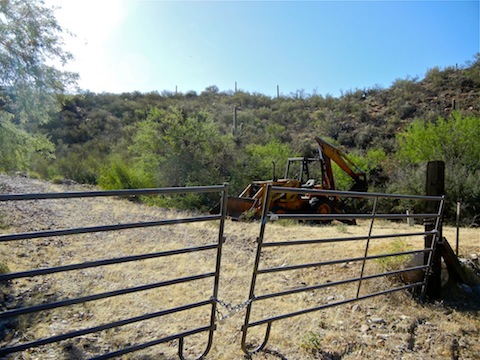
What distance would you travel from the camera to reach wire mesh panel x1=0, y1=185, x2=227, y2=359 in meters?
2.09

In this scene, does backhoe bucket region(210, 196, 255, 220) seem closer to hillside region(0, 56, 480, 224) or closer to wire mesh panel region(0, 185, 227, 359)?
hillside region(0, 56, 480, 224)

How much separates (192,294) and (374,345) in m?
2.25

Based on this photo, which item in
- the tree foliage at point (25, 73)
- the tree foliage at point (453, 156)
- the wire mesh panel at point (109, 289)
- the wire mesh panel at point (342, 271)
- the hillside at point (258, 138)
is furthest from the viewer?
the hillside at point (258, 138)

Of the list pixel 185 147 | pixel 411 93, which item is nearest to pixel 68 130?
pixel 185 147

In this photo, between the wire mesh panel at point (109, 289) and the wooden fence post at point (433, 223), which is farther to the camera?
the wooden fence post at point (433, 223)

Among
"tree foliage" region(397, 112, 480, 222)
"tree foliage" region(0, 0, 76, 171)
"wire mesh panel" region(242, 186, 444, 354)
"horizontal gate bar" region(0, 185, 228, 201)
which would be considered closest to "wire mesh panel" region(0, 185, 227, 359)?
"horizontal gate bar" region(0, 185, 228, 201)

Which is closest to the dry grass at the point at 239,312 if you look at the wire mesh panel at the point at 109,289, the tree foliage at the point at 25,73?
the wire mesh panel at the point at 109,289

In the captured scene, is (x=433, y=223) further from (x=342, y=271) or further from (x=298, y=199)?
(x=298, y=199)

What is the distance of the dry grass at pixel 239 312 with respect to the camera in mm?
3156

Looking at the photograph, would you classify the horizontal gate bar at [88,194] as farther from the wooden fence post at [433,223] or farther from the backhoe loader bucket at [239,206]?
the backhoe loader bucket at [239,206]

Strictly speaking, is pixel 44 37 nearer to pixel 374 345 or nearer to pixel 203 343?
pixel 203 343

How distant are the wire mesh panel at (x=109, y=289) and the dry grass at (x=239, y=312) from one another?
0.02 m

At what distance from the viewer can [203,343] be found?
3127mm

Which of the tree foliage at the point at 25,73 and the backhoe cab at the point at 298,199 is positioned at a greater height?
the tree foliage at the point at 25,73
